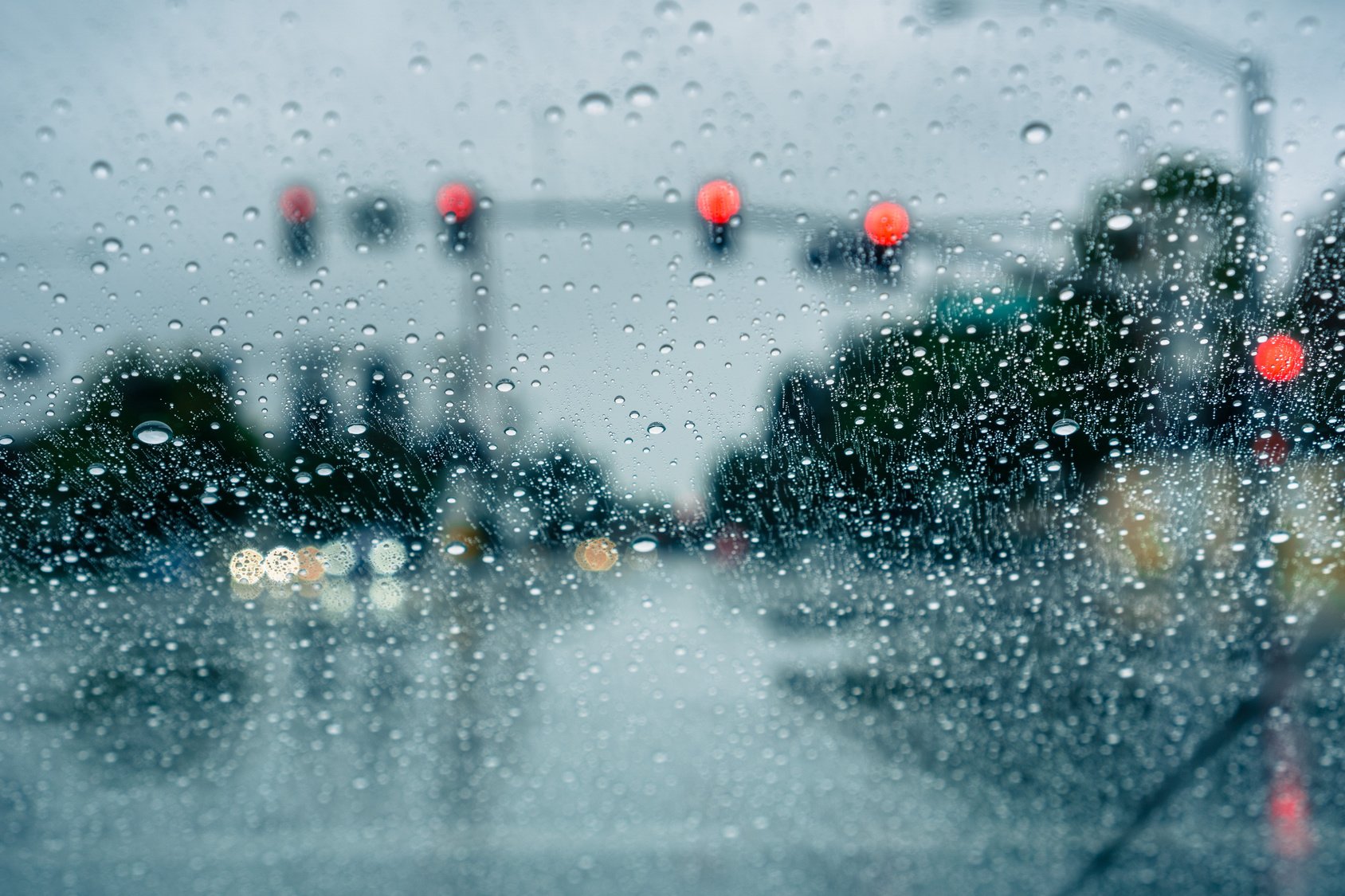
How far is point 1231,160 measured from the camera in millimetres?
2357

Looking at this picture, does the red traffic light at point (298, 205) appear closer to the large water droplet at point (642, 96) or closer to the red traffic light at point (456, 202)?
the red traffic light at point (456, 202)

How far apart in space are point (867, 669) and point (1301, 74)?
8.40ft

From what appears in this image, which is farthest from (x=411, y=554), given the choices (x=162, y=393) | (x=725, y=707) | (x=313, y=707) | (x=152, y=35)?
(x=152, y=35)

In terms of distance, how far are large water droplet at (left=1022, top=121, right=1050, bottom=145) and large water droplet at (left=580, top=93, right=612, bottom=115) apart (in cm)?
105

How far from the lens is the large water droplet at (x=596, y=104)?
86.0 inches

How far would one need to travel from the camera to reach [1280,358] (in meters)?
2.81

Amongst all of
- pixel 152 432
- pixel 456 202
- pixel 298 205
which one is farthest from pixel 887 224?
pixel 152 432

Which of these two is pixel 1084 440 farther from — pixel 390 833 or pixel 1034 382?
pixel 390 833

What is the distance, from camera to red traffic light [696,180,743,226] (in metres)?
2.41

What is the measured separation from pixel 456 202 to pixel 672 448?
108 cm

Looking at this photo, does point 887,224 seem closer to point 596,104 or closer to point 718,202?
point 718,202

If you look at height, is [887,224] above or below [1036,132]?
below

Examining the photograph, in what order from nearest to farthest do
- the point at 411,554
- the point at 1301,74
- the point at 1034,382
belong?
the point at 1301,74
the point at 1034,382
the point at 411,554

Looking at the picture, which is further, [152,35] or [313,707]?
[313,707]
